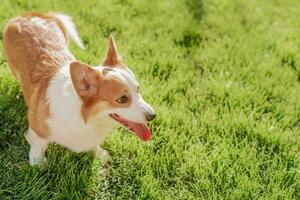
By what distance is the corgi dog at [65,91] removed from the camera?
2582 mm

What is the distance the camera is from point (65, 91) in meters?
2.73

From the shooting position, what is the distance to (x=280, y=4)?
5066mm

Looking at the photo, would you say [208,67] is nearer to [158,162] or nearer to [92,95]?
[158,162]

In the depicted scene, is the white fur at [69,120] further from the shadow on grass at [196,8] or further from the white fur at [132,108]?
the shadow on grass at [196,8]

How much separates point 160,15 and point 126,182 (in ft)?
6.58

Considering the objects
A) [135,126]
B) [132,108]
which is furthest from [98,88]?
[135,126]

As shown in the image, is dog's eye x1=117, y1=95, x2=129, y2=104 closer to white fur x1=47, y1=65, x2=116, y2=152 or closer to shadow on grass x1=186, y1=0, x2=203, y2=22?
white fur x1=47, y1=65, x2=116, y2=152

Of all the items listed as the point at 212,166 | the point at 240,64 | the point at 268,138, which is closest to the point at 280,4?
the point at 240,64

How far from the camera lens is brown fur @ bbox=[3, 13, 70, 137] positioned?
2883mm

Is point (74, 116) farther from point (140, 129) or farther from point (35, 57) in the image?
point (35, 57)

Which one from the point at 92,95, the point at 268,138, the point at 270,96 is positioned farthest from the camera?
the point at 270,96

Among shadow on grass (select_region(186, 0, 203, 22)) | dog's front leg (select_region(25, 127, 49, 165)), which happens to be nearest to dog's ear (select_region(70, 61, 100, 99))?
dog's front leg (select_region(25, 127, 49, 165))

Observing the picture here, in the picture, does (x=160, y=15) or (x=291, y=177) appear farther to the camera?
(x=160, y=15)

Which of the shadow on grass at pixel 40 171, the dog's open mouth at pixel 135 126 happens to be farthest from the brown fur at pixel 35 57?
the dog's open mouth at pixel 135 126
